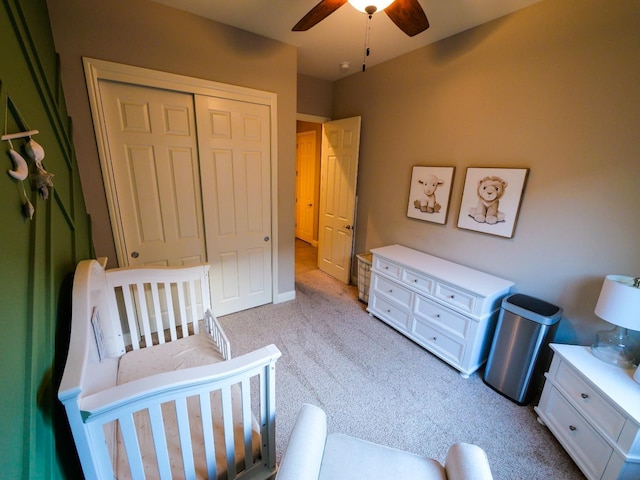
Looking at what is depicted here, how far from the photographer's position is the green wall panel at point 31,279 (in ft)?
2.34

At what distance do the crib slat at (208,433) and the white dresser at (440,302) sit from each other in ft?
6.09

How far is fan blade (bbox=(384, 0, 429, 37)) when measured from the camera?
1.45 m

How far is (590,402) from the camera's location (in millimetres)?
1441

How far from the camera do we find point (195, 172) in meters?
2.42

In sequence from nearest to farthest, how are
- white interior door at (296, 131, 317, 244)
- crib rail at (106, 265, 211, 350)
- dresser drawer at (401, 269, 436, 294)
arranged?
crib rail at (106, 265, 211, 350) < dresser drawer at (401, 269, 436, 294) < white interior door at (296, 131, 317, 244)

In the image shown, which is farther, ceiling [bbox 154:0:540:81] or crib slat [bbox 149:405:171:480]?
ceiling [bbox 154:0:540:81]

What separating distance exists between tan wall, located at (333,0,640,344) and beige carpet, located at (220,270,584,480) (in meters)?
0.79

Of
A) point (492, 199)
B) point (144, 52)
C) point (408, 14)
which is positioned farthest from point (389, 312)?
point (144, 52)

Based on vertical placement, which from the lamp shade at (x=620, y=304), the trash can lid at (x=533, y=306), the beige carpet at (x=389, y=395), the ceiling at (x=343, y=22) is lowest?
the beige carpet at (x=389, y=395)

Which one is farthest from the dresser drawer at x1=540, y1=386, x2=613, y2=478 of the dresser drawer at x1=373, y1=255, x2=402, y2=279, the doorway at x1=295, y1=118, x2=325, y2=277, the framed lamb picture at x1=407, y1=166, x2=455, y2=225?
the doorway at x1=295, y1=118, x2=325, y2=277

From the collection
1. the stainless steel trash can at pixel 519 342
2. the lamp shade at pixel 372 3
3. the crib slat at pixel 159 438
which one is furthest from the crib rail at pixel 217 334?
the lamp shade at pixel 372 3

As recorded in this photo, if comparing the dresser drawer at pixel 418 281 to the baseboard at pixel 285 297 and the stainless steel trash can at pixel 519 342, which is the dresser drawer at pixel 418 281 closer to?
the stainless steel trash can at pixel 519 342

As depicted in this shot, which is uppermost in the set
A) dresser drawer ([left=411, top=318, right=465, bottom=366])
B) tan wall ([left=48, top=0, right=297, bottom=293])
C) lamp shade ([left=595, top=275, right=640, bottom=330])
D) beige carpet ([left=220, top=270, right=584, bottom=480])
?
tan wall ([left=48, top=0, right=297, bottom=293])

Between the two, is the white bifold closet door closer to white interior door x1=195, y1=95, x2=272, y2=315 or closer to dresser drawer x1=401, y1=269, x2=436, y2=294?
white interior door x1=195, y1=95, x2=272, y2=315
